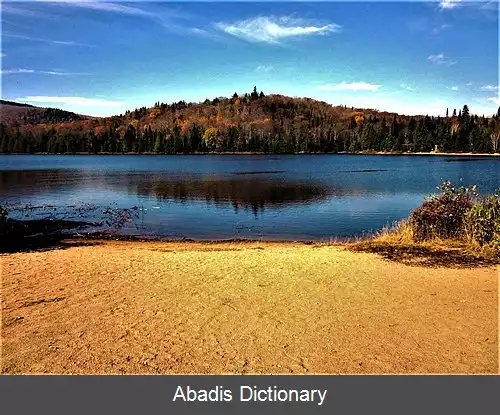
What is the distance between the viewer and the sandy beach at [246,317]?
5742 millimetres

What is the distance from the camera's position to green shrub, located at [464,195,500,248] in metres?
12.6

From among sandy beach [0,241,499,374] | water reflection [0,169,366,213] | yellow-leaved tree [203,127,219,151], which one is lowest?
sandy beach [0,241,499,374]

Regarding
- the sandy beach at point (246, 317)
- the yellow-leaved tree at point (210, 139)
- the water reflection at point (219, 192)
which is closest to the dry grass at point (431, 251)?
the sandy beach at point (246, 317)

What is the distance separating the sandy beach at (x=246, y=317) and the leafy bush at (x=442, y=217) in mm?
3484

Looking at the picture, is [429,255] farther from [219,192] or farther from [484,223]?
[219,192]

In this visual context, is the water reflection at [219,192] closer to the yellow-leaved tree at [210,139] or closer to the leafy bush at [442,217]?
the leafy bush at [442,217]

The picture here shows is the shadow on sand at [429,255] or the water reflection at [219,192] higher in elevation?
the water reflection at [219,192]

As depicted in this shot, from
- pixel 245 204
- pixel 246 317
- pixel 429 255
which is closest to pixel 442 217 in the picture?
pixel 429 255

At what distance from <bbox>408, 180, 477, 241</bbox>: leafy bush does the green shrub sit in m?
0.49

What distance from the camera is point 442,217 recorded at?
14.4 metres

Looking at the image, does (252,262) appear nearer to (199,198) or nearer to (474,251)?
(474,251)

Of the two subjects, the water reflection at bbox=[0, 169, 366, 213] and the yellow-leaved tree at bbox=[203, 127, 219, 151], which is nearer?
the water reflection at bbox=[0, 169, 366, 213]

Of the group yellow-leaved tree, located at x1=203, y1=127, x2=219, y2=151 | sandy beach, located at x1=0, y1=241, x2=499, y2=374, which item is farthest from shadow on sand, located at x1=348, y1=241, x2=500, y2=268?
yellow-leaved tree, located at x1=203, y1=127, x2=219, y2=151

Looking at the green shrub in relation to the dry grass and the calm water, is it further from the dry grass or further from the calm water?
the calm water
